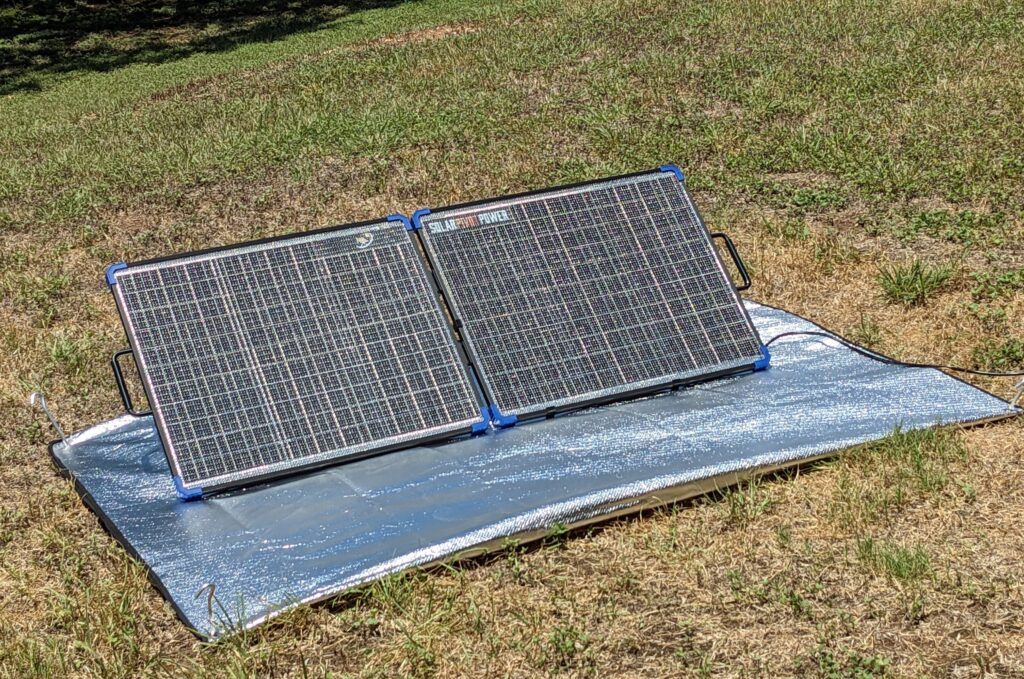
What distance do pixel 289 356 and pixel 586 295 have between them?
55.9 inches

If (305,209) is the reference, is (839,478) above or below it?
above

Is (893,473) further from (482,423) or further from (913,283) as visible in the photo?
(913,283)

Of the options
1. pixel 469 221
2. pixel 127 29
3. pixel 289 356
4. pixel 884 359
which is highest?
pixel 469 221

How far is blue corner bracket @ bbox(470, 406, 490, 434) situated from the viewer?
→ 4828mm

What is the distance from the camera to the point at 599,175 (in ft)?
29.6

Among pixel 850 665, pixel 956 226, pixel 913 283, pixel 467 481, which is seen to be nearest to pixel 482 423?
pixel 467 481

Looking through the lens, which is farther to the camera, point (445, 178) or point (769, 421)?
point (445, 178)

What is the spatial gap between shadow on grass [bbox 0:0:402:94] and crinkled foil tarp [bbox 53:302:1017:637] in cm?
1567

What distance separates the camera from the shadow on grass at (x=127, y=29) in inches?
770

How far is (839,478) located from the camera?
14.5 ft

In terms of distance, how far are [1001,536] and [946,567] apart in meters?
0.34

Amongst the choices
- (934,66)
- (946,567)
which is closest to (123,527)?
(946,567)

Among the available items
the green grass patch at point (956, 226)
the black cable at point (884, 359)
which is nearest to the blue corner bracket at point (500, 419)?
the black cable at point (884, 359)

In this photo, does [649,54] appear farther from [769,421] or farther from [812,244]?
[769,421]
